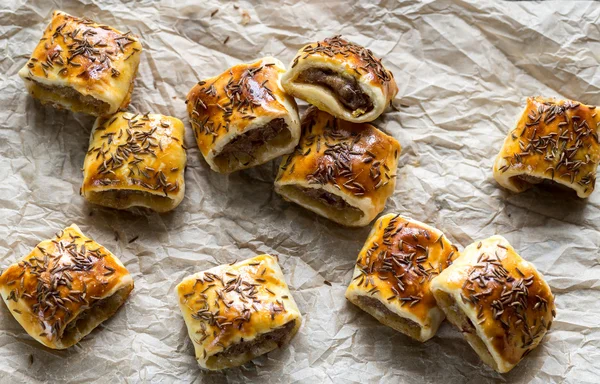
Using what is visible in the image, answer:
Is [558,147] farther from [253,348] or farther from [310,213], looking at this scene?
[253,348]

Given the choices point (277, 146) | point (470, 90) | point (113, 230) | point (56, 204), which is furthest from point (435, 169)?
point (56, 204)

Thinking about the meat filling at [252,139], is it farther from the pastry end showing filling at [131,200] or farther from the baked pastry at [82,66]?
the baked pastry at [82,66]

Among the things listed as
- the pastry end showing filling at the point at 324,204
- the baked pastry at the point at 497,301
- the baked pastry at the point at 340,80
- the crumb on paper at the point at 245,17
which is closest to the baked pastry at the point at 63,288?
the pastry end showing filling at the point at 324,204

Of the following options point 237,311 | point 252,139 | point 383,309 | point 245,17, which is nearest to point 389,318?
point 383,309

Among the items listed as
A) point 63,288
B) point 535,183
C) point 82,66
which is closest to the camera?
point 63,288

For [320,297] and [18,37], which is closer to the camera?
[320,297]

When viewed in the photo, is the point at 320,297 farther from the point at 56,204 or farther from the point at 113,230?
the point at 56,204
